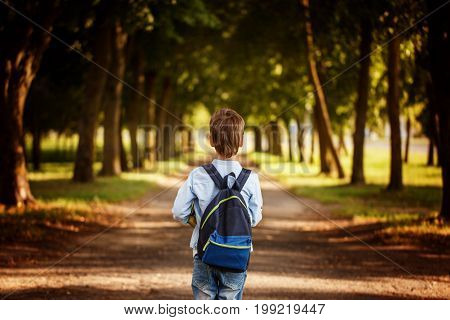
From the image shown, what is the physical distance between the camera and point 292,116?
4444 centimetres

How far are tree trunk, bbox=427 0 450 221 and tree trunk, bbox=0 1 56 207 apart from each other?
27.6 feet

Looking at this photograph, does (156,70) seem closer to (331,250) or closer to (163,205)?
(163,205)

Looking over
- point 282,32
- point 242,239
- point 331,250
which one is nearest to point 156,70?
point 282,32

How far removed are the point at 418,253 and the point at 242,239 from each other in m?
6.76

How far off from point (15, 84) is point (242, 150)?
17.9ft

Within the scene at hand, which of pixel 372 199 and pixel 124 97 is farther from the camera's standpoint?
pixel 124 97

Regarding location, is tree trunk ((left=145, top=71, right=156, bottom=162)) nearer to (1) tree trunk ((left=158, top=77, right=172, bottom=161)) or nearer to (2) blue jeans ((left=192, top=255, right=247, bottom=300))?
(1) tree trunk ((left=158, top=77, right=172, bottom=161))

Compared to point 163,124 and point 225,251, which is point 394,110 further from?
point 163,124

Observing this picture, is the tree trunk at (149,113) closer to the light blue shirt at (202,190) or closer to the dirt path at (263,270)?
the dirt path at (263,270)

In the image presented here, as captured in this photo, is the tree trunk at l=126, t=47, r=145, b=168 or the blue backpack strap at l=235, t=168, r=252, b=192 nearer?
the blue backpack strap at l=235, t=168, r=252, b=192

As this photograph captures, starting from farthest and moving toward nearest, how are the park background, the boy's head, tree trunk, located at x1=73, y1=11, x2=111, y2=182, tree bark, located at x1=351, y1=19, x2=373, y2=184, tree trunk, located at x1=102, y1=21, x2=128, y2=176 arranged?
tree trunk, located at x1=102, y1=21, x2=128, y2=176, tree trunk, located at x1=73, y1=11, x2=111, y2=182, tree bark, located at x1=351, y1=19, x2=373, y2=184, the park background, the boy's head

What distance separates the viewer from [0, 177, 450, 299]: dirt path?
→ 7.38 meters

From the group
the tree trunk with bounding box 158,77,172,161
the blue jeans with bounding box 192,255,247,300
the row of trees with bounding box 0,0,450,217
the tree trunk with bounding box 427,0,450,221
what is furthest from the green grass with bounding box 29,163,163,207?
the tree trunk with bounding box 158,77,172,161

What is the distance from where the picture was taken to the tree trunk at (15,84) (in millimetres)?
14492
